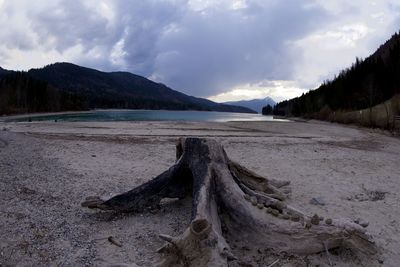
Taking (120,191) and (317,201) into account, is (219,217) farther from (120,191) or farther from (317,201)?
(120,191)

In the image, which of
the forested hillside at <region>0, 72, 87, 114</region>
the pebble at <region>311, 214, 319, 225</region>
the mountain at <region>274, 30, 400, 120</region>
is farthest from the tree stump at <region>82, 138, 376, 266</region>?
the forested hillside at <region>0, 72, 87, 114</region>

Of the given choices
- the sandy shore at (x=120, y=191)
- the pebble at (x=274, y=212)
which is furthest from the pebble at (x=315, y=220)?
the pebble at (x=274, y=212)

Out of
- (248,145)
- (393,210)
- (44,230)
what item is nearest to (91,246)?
(44,230)

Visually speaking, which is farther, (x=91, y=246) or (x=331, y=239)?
(x=91, y=246)

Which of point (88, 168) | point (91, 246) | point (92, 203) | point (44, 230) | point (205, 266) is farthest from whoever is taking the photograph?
point (88, 168)

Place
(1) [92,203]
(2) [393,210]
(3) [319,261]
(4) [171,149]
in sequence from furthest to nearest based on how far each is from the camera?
(4) [171,149], (2) [393,210], (1) [92,203], (3) [319,261]

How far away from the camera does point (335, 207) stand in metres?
8.01

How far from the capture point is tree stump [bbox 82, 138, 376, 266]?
4.66 m

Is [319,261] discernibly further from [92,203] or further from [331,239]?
[92,203]

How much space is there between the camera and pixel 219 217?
5906mm

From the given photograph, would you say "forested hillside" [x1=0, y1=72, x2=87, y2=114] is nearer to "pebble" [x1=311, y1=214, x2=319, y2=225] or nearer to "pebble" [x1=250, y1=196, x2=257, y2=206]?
"pebble" [x1=250, y1=196, x2=257, y2=206]

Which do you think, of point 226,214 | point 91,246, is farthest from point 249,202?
point 91,246

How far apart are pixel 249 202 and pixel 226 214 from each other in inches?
18.6

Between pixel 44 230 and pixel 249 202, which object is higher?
pixel 249 202
